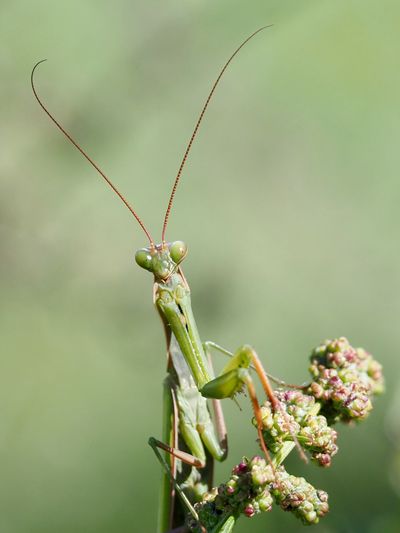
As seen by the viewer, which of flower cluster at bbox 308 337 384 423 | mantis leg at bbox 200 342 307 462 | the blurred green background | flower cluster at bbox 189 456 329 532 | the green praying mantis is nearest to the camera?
flower cluster at bbox 189 456 329 532

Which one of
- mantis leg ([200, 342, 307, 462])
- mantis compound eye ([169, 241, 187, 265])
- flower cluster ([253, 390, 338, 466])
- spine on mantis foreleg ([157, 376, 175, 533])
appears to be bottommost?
spine on mantis foreleg ([157, 376, 175, 533])

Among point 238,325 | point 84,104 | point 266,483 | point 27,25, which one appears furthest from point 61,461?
point 266,483

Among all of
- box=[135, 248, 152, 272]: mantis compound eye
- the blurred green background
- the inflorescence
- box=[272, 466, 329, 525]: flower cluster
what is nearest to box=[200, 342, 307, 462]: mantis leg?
the inflorescence

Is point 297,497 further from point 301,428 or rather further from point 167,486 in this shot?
point 167,486

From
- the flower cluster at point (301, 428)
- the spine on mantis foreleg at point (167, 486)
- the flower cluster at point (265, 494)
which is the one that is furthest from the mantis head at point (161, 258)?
the flower cluster at point (265, 494)

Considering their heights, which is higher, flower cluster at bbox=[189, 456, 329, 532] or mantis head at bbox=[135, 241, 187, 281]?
mantis head at bbox=[135, 241, 187, 281]

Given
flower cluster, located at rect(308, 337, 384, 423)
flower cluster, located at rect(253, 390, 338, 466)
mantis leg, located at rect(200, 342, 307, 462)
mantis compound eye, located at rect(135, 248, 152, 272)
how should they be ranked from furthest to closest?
1. mantis compound eye, located at rect(135, 248, 152, 272)
2. mantis leg, located at rect(200, 342, 307, 462)
3. flower cluster, located at rect(308, 337, 384, 423)
4. flower cluster, located at rect(253, 390, 338, 466)

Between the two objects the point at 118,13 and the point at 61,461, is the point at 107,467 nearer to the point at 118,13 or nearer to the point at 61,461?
the point at 61,461

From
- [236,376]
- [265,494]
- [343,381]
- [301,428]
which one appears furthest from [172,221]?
[265,494]

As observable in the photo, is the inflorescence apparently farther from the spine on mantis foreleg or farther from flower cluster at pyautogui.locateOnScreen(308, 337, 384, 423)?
the spine on mantis foreleg

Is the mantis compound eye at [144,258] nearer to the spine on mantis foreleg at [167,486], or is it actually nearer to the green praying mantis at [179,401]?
the green praying mantis at [179,401]
